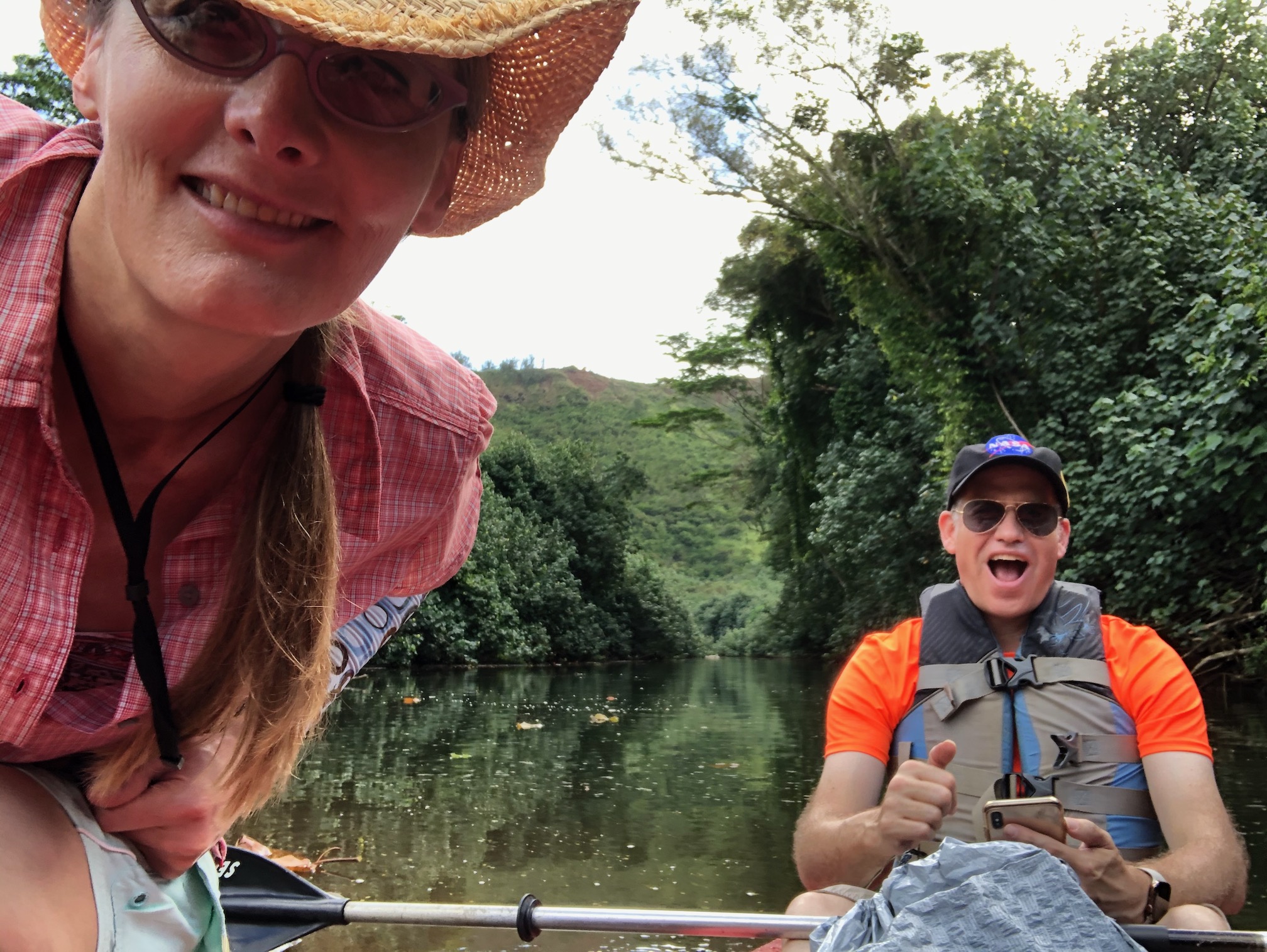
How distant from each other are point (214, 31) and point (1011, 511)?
247 centimetres

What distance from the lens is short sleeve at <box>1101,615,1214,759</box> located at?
2514mm

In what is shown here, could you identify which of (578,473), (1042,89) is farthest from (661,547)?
(1042,89)

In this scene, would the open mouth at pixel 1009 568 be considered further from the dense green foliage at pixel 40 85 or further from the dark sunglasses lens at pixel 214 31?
the dense green foliage at pixel 40 85

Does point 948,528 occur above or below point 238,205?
below

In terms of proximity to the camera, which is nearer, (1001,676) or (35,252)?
(35,252)

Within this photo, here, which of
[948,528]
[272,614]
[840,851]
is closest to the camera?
[272,614]

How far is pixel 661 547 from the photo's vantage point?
69812 millimetres

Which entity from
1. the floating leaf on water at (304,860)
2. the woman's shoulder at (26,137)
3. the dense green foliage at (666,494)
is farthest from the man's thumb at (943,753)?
the dense green foliage at (666,494)

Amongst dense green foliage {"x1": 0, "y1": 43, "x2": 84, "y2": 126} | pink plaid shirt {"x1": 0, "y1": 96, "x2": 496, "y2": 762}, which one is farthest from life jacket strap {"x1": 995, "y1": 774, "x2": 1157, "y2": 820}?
dense green foliage {"x1": 0, "y1": 43, "x2": 84, "y2": 126}

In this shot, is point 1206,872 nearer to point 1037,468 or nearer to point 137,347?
point 1037,468

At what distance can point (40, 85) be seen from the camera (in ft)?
39.4

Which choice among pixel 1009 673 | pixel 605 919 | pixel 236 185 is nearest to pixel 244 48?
pixel 236 185

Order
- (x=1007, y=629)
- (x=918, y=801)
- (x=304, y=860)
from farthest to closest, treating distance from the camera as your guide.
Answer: (x=304, y=860) → (x=1007, y=629) → (x=918, y=801)

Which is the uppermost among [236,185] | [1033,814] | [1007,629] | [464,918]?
[236,185]
